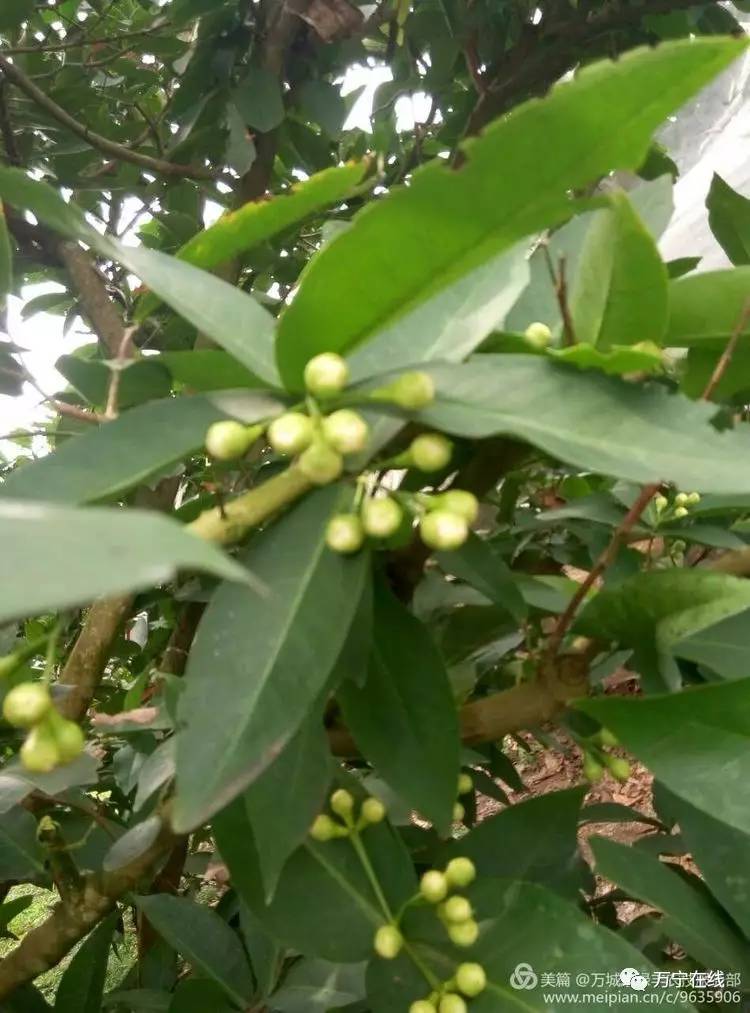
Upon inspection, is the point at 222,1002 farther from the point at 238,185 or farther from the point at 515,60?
the point at 515,60

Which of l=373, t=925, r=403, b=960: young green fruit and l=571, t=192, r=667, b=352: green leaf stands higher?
l=571, t=192, r=667, b=352: green leaf

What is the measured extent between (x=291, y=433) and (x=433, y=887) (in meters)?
0.36

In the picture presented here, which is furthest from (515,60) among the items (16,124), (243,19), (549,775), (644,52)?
(549,775)

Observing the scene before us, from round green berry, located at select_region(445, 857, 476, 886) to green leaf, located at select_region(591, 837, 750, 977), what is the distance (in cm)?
11

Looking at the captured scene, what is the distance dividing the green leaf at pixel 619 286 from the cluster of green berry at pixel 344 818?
353mm

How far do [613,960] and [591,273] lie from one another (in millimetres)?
377

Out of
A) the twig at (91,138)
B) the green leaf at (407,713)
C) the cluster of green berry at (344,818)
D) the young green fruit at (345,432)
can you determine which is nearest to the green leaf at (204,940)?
the cluster of green berry at (344,818)

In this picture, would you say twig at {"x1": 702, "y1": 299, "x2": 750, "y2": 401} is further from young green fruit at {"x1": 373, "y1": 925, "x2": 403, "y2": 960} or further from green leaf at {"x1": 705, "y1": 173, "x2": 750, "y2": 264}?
young green fruit at {"x1": 373, "y1": 925, "x2": 403, "y2": 960}

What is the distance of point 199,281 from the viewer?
0.41 m

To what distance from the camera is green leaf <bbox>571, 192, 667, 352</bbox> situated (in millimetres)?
408

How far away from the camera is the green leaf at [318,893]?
58 cm

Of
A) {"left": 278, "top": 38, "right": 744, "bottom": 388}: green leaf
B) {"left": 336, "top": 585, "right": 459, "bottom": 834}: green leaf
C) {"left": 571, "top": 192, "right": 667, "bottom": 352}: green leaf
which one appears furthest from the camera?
{"left": 336, "top": 585, "right": 459, "bottom": 834}: green leaf

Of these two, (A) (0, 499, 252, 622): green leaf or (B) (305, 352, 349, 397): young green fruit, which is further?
(B) (305, 352, 349, 397): young green fruit

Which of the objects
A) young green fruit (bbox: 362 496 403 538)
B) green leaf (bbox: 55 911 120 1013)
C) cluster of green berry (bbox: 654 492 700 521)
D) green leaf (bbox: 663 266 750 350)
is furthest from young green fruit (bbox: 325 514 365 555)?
green leaf (bbox: 55 911 120 1013)
